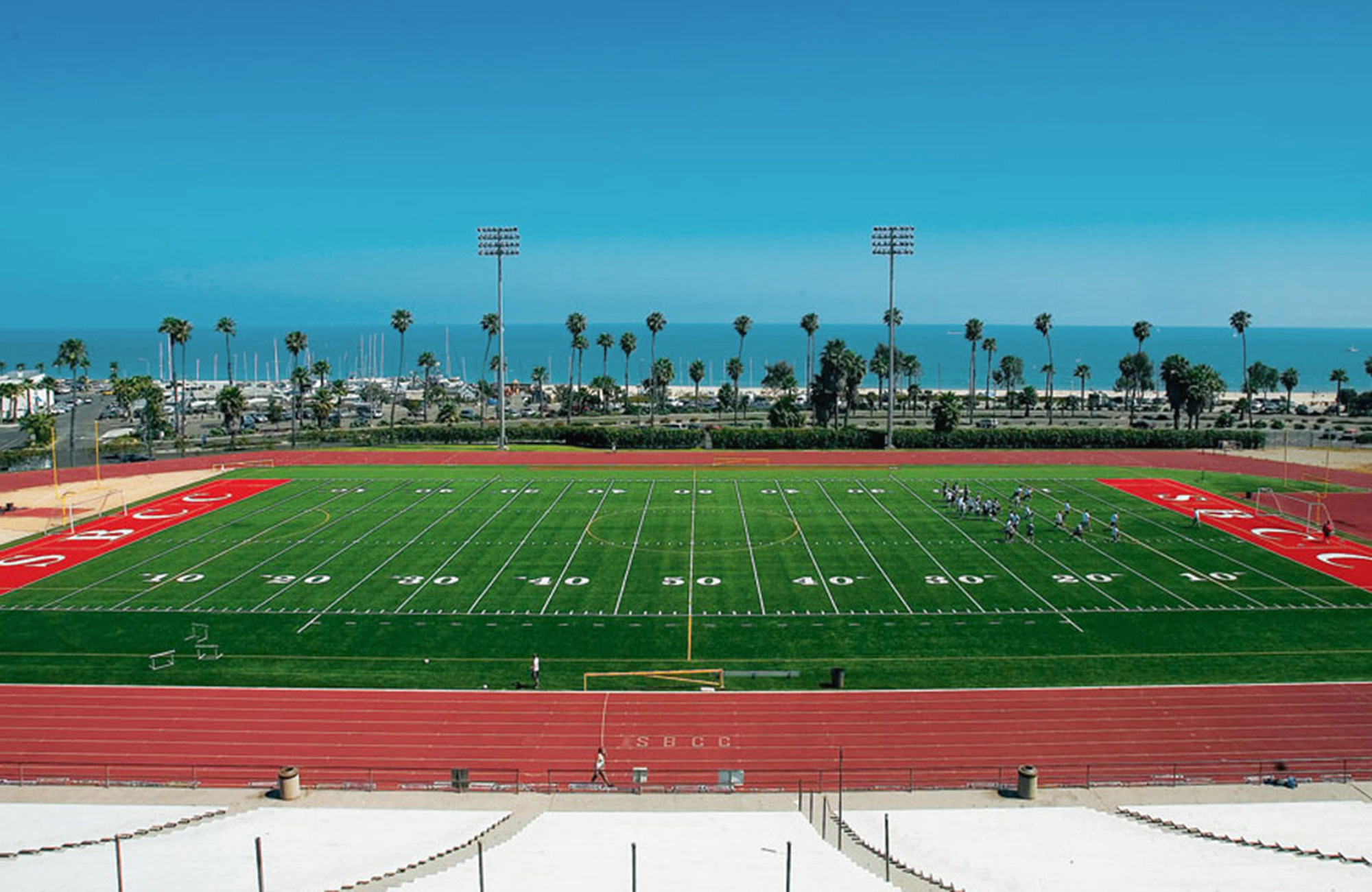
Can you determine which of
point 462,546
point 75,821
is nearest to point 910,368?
point 462,546

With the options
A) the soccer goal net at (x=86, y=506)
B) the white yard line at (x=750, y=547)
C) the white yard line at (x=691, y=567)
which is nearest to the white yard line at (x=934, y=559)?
the white yard line at (x=750, y=547)

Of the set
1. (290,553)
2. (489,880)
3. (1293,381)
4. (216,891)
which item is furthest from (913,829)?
(1293,381)

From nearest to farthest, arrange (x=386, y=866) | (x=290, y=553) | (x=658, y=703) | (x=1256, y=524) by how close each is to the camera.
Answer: (x=386, y=866), (x=658, y=703), (x=290, y=553), (x=1256, y=524)

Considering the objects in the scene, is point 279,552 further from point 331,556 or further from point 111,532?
point 111,532

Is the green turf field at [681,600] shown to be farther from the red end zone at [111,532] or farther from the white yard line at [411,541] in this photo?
the red end zone at [111,532]

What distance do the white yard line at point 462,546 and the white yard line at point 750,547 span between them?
12.4 metres

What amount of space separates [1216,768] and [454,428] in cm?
7231

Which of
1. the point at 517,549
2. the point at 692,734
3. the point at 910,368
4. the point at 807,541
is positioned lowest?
the point at 692,734

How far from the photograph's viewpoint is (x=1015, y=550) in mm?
43938

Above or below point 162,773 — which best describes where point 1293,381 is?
above

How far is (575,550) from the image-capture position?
145 feet

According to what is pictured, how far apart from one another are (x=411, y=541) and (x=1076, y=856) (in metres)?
34.3

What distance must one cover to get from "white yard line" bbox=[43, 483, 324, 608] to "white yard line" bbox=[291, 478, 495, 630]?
732 cm

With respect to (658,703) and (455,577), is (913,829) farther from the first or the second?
(455,577)
